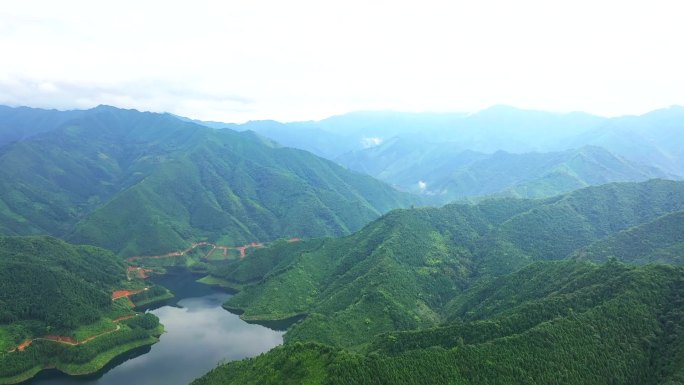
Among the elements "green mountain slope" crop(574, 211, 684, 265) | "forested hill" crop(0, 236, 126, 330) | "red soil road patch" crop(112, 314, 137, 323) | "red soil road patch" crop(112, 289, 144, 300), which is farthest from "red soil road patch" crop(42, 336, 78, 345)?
"green mountain slope" crop(574, 211, 684, 265)

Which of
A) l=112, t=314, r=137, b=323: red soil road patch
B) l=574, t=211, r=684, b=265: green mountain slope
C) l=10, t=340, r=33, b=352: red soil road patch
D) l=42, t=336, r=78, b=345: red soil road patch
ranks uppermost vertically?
l=574, t=211, r=684, b=265: green mountain slope

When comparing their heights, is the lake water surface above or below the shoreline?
below

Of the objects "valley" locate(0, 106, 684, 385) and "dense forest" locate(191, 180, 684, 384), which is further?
"valley" locate(0, 106, 684, 385)

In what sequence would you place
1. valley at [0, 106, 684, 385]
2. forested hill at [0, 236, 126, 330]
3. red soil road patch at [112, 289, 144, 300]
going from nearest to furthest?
valley at [0, 106, 684, 385] → forested hill at [0, 236, 126, 330] → red soil road patch at [112, 289, 144, 300]

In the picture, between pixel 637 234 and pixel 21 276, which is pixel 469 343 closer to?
pixel 637 234

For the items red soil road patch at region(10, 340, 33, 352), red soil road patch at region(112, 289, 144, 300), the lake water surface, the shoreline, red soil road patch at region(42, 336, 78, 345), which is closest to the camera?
the shoreline

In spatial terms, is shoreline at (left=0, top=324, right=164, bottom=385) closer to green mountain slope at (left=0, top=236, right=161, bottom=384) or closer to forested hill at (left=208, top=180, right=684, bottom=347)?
green mountain slope at (left=0, top=236, right=161, bottom=384)
